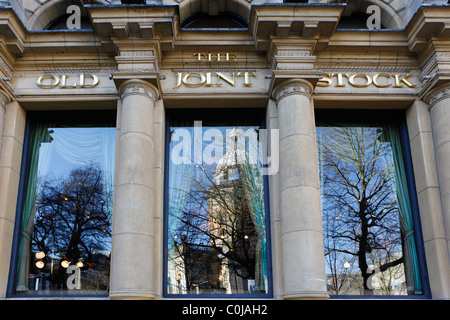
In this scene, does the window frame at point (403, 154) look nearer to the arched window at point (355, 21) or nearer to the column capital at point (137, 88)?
the arched window at point (355, 21)

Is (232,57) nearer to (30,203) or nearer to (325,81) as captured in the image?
(325,81)

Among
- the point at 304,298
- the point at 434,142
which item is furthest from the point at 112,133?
the point at 434,142

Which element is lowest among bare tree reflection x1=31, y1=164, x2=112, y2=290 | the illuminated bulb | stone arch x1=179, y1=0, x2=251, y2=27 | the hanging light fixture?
the illuminated bulb

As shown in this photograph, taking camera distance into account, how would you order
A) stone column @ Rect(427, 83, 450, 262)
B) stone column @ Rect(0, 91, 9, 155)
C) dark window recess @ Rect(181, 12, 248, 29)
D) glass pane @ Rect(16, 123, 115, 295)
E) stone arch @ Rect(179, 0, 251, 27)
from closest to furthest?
stone column @ Rect(427, 83, 450, 262)
glass pane @ Rect(16, 123, 115, 295)
stone column @ Rect(0, 91, 9, 155)
stone arch @ Rect(179, 0, 251, 27)
dark window recess @ Rect(181, 12, 248, 29)

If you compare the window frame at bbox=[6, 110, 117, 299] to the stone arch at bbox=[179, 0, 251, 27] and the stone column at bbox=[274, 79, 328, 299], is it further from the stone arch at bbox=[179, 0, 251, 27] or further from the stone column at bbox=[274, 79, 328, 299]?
the stone column at bbox=[274, 79, 328, 299]

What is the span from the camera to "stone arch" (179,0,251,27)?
1235 cm

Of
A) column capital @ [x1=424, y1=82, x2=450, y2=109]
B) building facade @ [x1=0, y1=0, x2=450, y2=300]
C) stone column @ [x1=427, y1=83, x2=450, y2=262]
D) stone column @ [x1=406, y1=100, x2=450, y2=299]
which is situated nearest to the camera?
stone column @ [x1=406, y1=100, x2=450, y2=299]

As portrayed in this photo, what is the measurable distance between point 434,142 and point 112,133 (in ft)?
25.3

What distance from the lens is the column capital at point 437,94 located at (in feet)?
36.0

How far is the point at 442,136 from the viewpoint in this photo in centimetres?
1074

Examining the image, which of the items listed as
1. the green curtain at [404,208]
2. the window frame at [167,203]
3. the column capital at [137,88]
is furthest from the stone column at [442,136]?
the column capital at [137,88]

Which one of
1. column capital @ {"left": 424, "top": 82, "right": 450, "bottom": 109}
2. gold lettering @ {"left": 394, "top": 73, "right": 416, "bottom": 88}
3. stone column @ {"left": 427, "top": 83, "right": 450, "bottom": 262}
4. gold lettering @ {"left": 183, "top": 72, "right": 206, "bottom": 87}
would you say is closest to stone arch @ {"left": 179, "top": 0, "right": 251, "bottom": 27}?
gold lettering @ {"left": 183, "top": 72, "right": 206, "bottom": 87}
